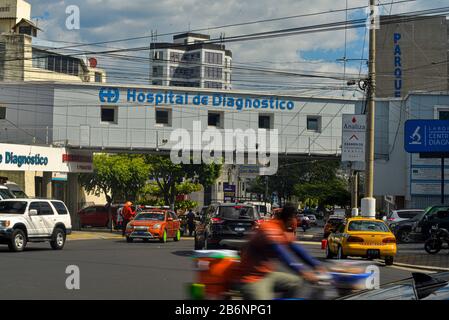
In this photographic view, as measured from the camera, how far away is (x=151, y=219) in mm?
32125

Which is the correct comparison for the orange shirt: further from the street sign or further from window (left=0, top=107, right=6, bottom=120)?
window (left=0, top=107, right=6, bottom=120)

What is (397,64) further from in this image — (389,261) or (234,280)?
(234,280)

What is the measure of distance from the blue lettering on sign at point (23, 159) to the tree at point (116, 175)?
10.5m

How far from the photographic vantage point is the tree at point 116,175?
167 feet

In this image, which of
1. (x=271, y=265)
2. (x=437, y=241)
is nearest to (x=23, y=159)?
(x=437, y=241)

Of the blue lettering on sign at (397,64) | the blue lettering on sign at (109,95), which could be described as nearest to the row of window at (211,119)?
the blue lettering on sign at (109,95)

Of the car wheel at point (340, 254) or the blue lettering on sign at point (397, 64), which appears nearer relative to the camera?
the car wheel at point (340, 254)

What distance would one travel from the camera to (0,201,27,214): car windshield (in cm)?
2467

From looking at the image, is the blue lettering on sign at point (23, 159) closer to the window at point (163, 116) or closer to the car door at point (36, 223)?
the window at point (163, 116)

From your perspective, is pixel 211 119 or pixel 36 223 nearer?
pixel 36 223

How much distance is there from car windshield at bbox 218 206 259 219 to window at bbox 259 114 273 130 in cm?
2028

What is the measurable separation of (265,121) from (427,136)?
40.0ft

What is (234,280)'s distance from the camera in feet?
31.7

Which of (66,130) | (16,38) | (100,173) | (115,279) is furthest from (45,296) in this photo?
(16,38)
